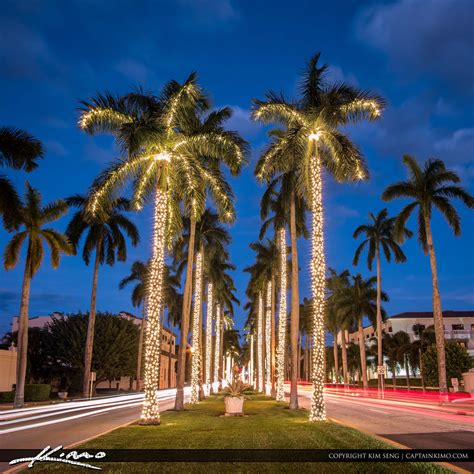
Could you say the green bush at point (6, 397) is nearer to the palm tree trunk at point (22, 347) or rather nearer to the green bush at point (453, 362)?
the palm tree trunk at point (22, 347)

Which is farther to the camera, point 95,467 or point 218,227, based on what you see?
point 218,227

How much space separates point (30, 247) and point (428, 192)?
27100mm

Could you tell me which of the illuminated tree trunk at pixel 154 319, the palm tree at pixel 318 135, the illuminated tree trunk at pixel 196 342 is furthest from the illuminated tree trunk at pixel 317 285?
the illuminated tree trunk at pixel 196 342

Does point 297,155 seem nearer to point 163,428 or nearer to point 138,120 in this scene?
point 138,120

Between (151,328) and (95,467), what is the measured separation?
10472 mm

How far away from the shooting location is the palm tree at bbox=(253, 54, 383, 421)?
20.5m

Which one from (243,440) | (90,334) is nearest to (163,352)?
(90,334)

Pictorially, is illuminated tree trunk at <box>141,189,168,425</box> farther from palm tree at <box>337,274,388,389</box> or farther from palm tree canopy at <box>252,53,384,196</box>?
palm tree at <box>337,274,388,389</box>

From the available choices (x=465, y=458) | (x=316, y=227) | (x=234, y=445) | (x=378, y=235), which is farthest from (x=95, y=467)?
(x=378, y=235)

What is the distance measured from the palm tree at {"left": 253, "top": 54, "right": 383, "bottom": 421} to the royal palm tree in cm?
342

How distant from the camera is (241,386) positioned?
2280 centimetres

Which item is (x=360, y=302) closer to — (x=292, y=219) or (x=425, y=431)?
(x=292, y=219)

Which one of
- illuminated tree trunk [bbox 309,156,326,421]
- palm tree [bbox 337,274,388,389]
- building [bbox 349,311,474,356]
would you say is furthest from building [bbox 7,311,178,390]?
illuminated tree trunk [bbox 309,156,326,421]

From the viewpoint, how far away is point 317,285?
67.2 ft
